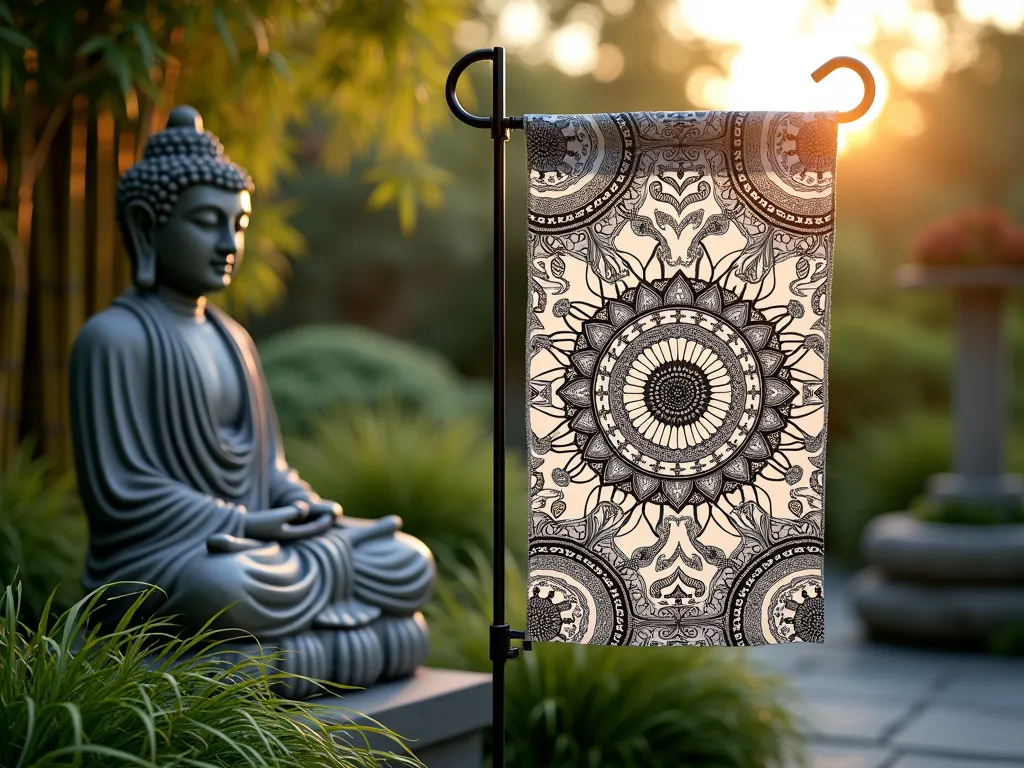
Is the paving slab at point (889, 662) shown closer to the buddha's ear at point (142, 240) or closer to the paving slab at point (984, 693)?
the paving slab at point (984, 693)

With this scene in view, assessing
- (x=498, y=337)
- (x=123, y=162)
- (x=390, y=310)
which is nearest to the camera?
(x=498, y=337)

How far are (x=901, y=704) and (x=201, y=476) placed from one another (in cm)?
311

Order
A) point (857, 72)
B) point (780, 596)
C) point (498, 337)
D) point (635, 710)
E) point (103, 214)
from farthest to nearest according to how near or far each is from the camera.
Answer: point (103, 214) < point (635, 710) < point (780, 596) < point (498, 337) < point (857, 72)

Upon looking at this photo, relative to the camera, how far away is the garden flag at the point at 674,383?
2.36 meters

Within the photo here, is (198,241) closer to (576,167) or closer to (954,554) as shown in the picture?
(576,167)

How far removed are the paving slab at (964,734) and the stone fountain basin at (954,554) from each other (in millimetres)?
1343

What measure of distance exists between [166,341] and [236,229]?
35 cm

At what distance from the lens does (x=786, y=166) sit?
2.34m

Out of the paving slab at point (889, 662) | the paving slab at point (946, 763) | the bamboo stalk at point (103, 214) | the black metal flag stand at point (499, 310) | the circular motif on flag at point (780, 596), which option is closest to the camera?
the black metal flag stand at point (499, 310)

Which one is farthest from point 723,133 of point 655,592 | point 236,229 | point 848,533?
point 848,533

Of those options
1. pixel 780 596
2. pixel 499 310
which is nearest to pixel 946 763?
pixel 780 596

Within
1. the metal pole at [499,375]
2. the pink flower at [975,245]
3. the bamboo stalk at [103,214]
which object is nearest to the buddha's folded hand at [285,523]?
the metal pole at [499,375]

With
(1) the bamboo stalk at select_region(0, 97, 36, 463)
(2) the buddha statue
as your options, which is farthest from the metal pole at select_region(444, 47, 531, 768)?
(1) the bamboo stalk at select_region(0, 97, 36, 463)

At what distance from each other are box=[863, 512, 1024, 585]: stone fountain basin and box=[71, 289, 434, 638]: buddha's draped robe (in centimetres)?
369
